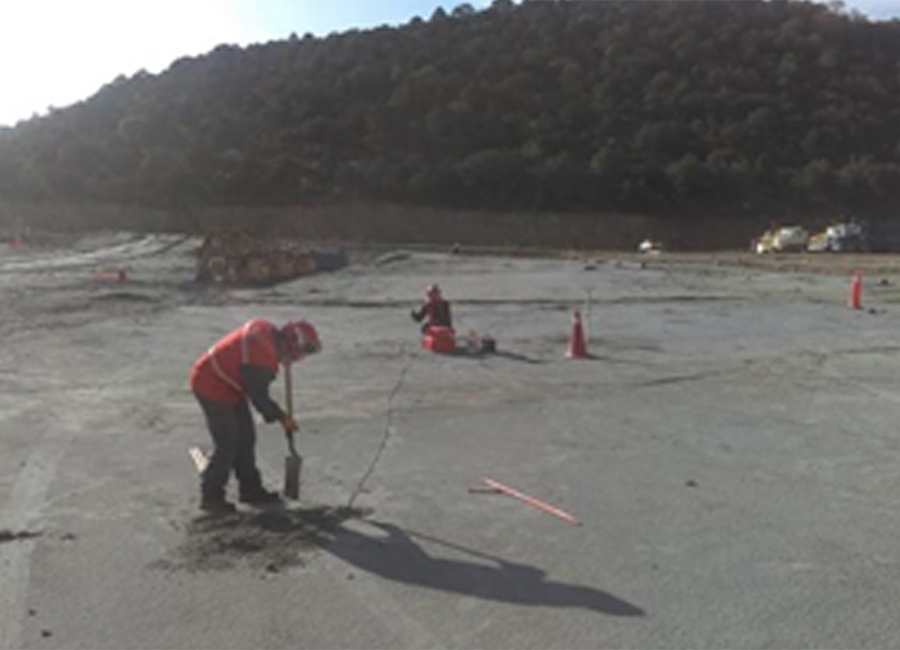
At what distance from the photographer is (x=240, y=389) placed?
735 cm

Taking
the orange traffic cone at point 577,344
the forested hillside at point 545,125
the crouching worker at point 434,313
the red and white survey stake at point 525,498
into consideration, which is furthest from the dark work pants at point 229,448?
the forested hillside at point 545,125

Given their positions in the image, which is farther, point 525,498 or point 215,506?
point 525,498

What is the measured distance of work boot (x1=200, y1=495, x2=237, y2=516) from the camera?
732 cm

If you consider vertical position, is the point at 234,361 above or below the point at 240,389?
above

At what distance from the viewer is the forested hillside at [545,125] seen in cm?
6856

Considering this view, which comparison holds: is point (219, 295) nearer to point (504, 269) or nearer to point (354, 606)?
point (504, 269)

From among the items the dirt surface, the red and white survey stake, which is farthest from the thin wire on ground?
the red and white survey stake

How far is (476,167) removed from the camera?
241 ft

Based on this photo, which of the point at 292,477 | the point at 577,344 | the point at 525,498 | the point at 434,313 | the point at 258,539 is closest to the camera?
the point at 258,539

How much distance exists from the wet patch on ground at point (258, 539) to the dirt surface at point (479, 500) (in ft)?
0.08

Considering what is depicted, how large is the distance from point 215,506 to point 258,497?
13.1 inches

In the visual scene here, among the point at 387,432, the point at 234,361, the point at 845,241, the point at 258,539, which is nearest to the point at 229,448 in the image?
the point at 234,361

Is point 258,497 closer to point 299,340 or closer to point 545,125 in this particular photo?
point 299,340

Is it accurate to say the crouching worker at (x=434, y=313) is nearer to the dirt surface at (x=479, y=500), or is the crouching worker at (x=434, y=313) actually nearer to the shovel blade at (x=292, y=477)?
the dirt surface at (x=479, y=500)
